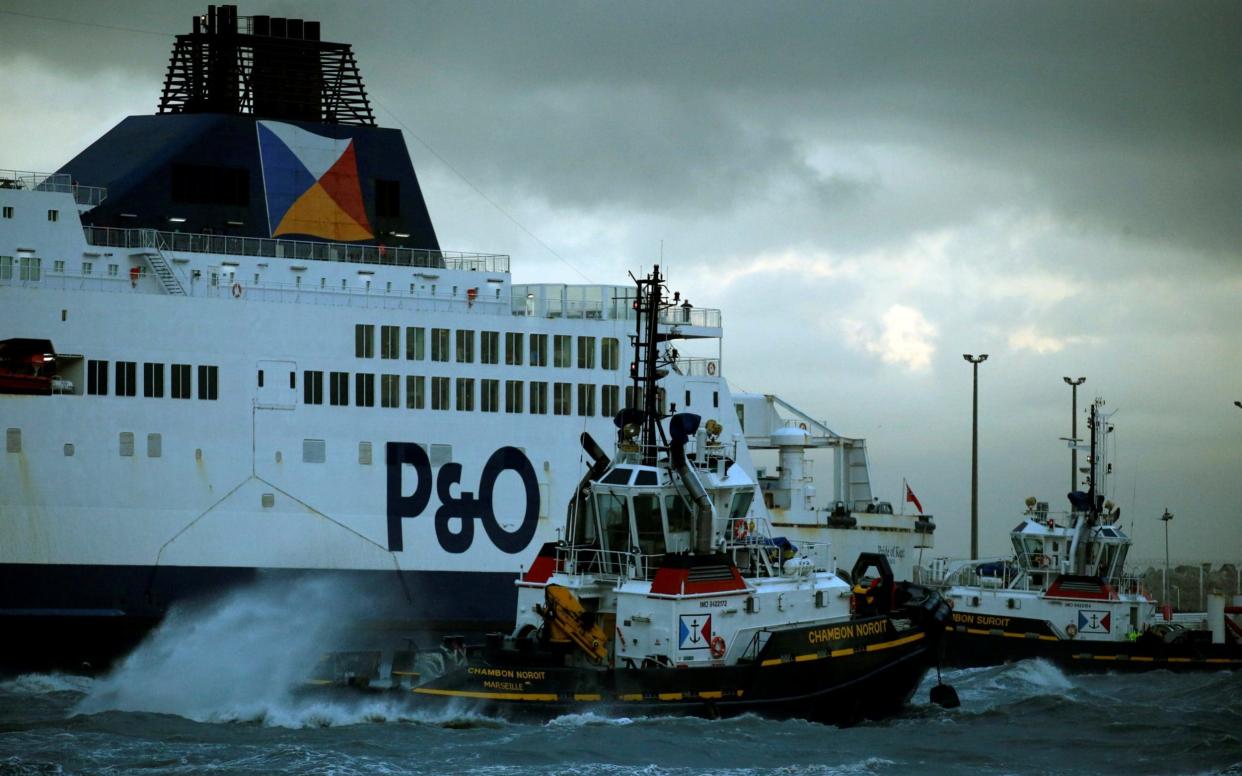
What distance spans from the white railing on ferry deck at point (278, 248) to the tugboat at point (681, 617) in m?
14.6

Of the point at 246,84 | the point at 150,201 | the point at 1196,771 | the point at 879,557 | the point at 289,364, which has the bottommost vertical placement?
the point at 1196,771

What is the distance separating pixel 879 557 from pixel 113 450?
18647 mm

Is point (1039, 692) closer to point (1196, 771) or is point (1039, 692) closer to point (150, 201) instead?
point (1196, 771)

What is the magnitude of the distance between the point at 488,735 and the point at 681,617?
412cm

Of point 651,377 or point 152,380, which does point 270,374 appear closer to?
point 152,380

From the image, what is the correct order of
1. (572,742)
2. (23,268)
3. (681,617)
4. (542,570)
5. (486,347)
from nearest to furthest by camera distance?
(572,742), (681,617), (542,570), (23,268), (486,347)

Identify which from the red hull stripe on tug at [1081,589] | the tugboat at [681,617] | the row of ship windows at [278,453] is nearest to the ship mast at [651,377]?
the tugboat at [681,617]

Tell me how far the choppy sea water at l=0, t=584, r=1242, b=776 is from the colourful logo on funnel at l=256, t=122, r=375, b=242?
1351 centimetres

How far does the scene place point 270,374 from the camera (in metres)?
43.8

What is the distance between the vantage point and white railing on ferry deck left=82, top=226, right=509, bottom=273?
44.5m

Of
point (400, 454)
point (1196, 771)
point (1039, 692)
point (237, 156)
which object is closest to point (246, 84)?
point (237, 156)

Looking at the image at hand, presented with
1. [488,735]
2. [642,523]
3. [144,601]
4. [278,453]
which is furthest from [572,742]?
[278,453]

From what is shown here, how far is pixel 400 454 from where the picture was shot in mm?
45250

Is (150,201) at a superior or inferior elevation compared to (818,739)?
superior
